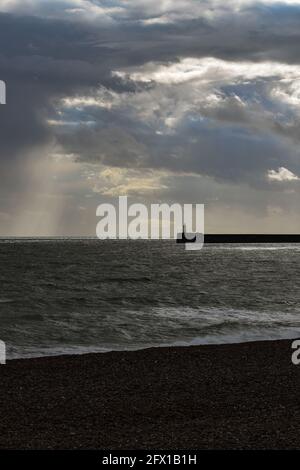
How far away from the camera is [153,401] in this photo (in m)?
11.2

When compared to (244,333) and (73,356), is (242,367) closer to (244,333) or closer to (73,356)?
(73,356)

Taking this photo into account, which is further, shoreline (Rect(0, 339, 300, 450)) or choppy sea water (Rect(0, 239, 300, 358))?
choppy sea water (Rect(0, 239, 300, 358))

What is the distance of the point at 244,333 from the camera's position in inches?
864

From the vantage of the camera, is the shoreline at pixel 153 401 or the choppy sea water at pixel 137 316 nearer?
the shoreline at pixel 153 401

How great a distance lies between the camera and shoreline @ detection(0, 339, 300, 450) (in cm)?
870

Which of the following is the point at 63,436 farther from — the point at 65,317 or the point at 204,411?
the point at 65,317

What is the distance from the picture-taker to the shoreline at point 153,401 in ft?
28.5

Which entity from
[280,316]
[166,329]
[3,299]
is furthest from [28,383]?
[3,299]

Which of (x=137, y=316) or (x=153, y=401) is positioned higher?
(x=137, y=316)

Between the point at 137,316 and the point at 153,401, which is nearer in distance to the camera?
the point at 153,401

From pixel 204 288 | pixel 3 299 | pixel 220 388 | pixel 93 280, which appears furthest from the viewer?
pixel 93 280
